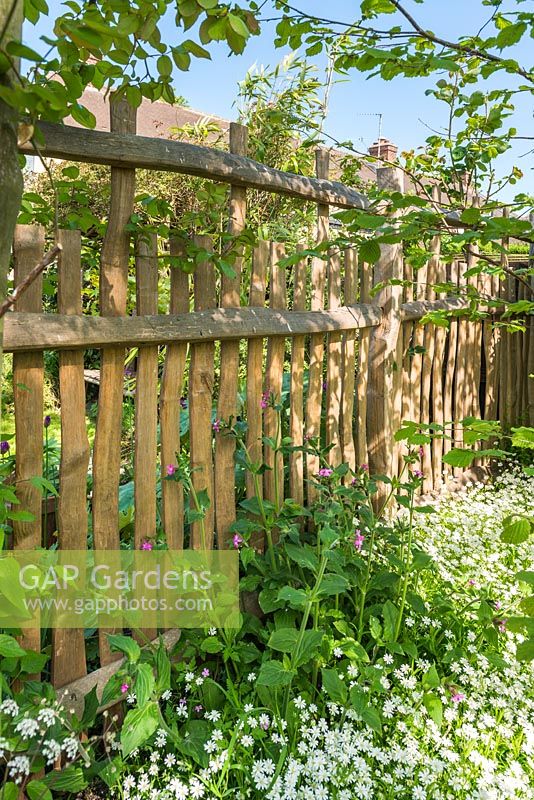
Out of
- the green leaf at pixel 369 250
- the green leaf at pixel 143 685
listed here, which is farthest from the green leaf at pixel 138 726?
the green leaf at pixel 369 250

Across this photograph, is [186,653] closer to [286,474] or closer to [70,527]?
[70,527]

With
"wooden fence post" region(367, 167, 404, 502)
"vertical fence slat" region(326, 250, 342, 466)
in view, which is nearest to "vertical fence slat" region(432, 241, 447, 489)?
"wooden fence post" region(367, 167, 404, 502)

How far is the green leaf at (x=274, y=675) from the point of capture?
5.53 ft

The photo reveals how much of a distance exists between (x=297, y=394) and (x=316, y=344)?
0.90ft

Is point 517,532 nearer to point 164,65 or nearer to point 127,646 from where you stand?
point 127,646

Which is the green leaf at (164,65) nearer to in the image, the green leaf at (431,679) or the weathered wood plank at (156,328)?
the weathered wood plank at (156,328)

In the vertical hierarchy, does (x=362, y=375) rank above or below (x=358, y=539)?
above

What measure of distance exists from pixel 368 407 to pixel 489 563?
3.37ft

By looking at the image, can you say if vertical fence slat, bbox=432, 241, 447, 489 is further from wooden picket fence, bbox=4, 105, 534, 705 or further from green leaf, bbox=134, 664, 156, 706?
green leaf, bbox=134, 664, 156, 706

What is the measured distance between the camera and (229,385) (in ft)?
7.55

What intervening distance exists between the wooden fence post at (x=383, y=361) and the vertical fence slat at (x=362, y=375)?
2.8 inches

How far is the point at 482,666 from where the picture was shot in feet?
6.78

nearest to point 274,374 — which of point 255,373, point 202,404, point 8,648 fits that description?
point 255,373

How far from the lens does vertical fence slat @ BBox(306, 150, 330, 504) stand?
2729 mm
